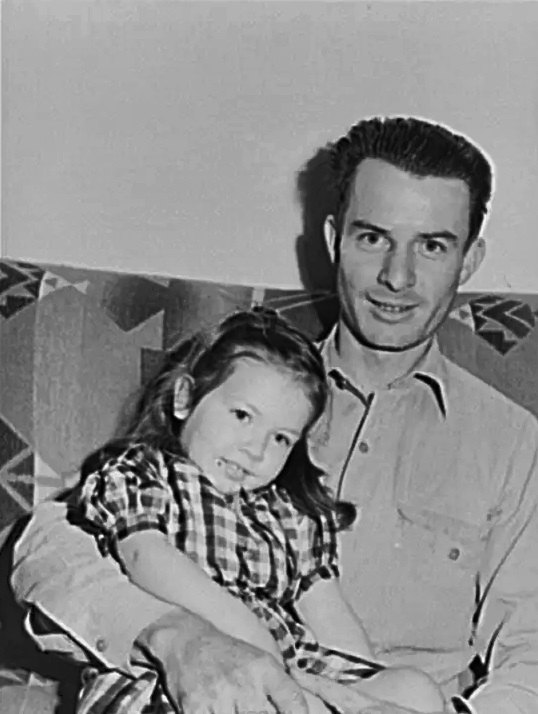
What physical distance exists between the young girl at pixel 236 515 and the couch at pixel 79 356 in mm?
42

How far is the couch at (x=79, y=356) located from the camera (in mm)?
1127

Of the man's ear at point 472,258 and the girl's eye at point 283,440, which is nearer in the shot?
the girl's eye at point 283,440

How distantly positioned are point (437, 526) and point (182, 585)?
0.73ft

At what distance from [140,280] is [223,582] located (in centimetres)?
29

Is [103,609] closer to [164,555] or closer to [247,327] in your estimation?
[164,555]

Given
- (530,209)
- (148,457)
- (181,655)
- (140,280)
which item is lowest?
(181,655)

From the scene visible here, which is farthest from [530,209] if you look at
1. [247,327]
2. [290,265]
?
[247,327]

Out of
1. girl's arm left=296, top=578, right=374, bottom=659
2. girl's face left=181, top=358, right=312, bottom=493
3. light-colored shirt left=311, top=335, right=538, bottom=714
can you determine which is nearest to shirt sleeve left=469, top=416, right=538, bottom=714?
light-colored shirt left=311, top=335, right=538, bottom=714

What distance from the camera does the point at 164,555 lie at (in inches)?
40.6

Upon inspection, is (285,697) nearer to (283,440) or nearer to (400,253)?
(283,440)

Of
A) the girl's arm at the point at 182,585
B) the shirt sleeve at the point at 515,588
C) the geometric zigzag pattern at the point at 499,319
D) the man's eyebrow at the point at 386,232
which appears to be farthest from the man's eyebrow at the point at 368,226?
the girl's arm at the point at 182,585

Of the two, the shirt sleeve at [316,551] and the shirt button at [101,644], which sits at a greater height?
the shirt sleeve at [316,551]

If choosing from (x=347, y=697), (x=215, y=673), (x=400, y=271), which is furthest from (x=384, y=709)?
(x=400, y=271)

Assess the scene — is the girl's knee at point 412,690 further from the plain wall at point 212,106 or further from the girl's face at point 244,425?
the plain wall at point 212,106
